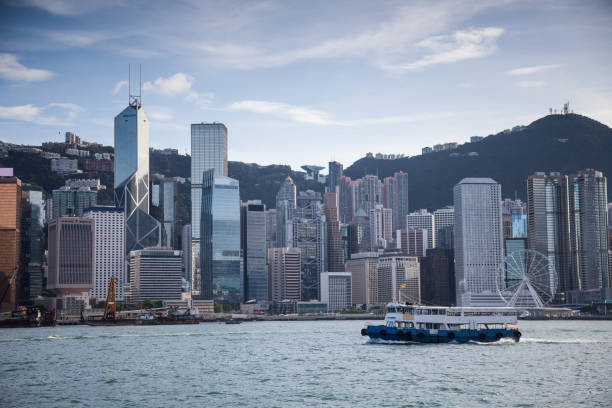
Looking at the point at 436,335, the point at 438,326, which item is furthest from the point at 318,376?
the point at 438,326

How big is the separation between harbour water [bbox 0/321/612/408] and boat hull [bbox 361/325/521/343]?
4.96ft

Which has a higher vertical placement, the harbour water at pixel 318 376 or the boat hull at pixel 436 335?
the boat hull at pixel 436 335

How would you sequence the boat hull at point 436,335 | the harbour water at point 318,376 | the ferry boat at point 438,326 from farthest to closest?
the ferry boat at point 438,326, the boat hull at point 436,335, the harbour water at point 318,376

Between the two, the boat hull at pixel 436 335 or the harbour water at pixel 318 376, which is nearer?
the harbour water at pixel 318 376

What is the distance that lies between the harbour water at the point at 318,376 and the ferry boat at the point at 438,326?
1.98 m

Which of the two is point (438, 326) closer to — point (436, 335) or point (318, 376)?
point (436, 335)

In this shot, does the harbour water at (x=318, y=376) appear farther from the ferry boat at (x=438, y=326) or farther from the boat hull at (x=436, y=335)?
the ferry boat at (x=438, y=326)

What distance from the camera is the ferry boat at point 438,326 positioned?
115688mm

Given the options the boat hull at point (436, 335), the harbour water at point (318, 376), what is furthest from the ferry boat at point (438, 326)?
the harbour water at point (318, 376)

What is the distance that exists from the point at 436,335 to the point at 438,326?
196cm

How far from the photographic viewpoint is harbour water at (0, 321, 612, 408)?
6598 cm

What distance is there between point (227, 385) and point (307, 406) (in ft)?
47.6

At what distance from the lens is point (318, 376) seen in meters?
81.0

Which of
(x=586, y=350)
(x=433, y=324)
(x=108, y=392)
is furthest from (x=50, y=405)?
(x=586, y=350)
